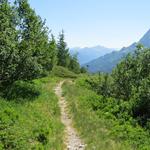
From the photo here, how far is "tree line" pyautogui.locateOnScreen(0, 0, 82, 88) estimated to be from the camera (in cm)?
3275

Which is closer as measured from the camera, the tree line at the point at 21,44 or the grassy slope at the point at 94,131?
the grassy slope at the point at 94,131

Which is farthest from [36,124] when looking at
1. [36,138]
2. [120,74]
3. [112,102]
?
[120,74]

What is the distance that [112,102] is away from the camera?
39875mm

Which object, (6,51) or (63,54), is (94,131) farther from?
(63,54)

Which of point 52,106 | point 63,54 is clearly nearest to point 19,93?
point 52,106

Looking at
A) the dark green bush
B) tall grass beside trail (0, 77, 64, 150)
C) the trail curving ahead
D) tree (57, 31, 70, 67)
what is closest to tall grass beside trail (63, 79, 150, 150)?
the trail curving ahead

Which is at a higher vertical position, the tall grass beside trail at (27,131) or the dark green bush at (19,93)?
the dark green bush at (19,93)

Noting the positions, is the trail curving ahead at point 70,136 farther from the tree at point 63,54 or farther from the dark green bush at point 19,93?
the tree at point 63,54

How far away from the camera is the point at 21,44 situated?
120ft

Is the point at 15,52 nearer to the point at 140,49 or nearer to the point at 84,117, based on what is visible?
the point at 84,117

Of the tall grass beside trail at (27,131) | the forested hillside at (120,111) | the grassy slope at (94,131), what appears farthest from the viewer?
the forested hillside at (120,111)

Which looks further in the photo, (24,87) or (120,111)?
(24,87)

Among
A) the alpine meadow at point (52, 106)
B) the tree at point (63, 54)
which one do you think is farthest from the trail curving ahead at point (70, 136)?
the tree at point (63, 54)

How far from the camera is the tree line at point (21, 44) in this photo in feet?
107
